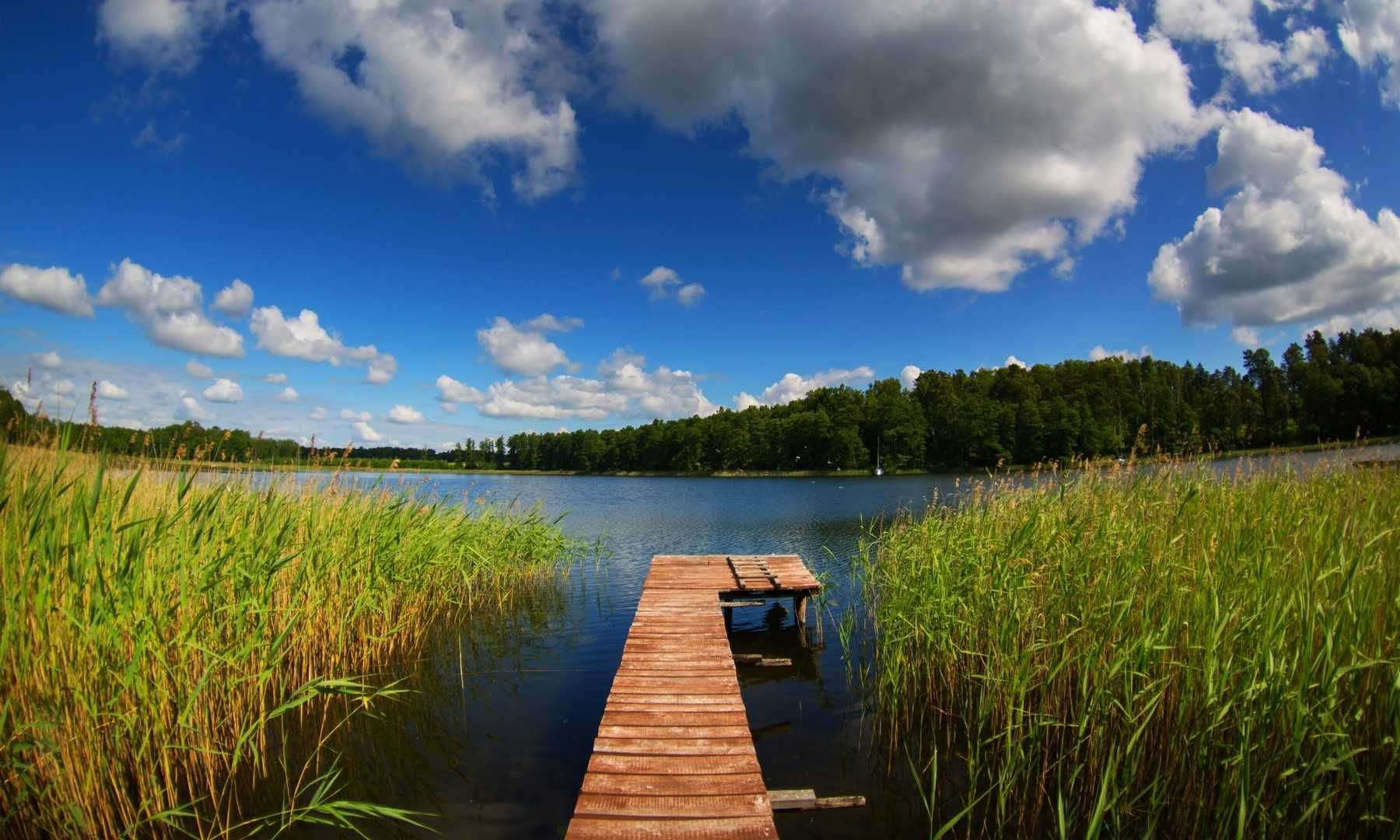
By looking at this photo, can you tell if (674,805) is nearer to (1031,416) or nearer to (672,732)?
(672,732)

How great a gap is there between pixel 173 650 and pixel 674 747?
13.5ft

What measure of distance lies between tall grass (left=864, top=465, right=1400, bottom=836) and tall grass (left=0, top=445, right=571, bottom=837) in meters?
4.76

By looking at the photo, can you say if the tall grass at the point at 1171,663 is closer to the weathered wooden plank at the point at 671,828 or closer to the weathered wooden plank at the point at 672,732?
the weathered wooden plank at the point at 671,828

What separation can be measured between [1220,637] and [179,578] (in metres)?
7.43

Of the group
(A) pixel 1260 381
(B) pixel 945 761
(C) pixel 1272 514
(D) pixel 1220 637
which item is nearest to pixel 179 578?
(B) pixel 945 761

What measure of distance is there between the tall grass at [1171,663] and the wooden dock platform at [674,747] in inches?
54.4

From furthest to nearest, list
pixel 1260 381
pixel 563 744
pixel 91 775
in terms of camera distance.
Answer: pixel 1260 381 → pixel 563 744 → pixel 91 775

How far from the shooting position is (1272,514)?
17.7ft

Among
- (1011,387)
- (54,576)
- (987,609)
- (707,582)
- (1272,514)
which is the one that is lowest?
Result: (707,582)

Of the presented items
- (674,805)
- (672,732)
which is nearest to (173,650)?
(672,732)

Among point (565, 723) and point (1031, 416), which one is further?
point (1031, 416)

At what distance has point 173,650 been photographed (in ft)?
16.3

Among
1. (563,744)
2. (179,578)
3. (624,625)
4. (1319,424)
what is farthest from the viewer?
(1319,424)

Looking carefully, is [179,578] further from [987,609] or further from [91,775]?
[987,609]
